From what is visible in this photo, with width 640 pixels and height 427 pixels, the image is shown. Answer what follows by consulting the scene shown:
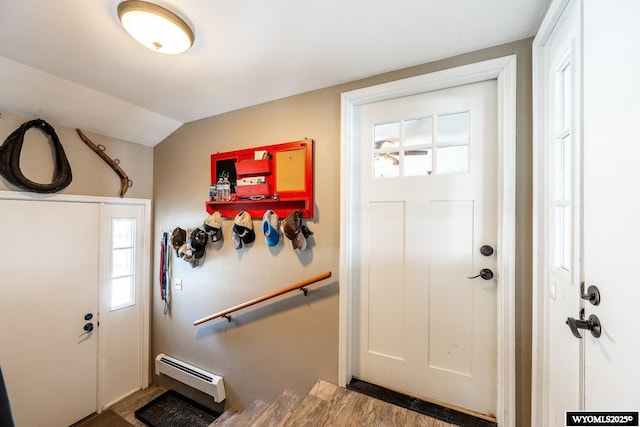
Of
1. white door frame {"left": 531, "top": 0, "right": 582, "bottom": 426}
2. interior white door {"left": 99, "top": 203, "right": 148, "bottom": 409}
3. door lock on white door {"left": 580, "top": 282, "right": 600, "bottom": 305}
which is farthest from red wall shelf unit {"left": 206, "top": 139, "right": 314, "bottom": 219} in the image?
door lock on white door {"left": 580, "top": 282, "right": 600, "bottom": 305}

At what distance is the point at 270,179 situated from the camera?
195 cm

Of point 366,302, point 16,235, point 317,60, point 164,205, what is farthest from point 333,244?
point 16,235

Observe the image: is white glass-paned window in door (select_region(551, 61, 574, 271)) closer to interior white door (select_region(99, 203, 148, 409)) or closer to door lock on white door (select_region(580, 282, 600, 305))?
door lock on white door (select_region(580, 282, 600, 305))

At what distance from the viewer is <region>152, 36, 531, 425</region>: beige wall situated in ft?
4.11

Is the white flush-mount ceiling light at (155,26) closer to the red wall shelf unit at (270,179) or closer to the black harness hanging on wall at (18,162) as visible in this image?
the red wall shelf unit at (270,179)

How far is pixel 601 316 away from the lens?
2.40 ft

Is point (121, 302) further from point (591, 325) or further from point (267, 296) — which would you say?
point (591, 325)

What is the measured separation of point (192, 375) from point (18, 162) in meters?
2.18

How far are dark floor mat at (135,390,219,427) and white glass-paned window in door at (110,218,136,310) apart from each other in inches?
38.7

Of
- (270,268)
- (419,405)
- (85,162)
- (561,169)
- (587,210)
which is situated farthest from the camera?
(85,162)

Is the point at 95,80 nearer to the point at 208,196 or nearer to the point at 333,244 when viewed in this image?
the point at 208,196

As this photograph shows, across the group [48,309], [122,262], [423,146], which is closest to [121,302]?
[122,262]

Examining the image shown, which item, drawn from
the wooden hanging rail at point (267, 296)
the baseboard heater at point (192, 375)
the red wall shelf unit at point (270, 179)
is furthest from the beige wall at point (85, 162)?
the baseboard heater at point (192, 375)

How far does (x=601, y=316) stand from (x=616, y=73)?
0.70 meters
